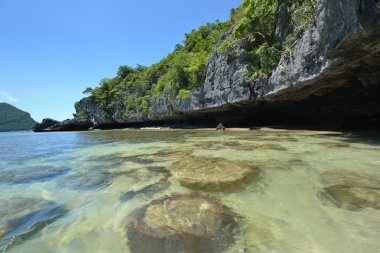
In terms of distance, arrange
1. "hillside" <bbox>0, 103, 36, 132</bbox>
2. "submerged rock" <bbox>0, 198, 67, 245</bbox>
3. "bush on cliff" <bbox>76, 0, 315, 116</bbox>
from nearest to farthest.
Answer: "submerged rock" <bbox>0, 198, 67, 245</bbox>
"bush on cliff" <bbox>76, 0, 315, 116</bbox>
"hillside" <bbox>0, 103, 36, 132</bbox>

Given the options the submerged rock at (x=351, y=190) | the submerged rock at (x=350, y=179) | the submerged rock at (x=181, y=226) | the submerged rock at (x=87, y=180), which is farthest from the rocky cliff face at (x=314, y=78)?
the submerged rock at (x=87, y=180)

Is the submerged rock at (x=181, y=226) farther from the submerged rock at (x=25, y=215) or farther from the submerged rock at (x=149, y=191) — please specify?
the submerged rock at (x=25, y=215)

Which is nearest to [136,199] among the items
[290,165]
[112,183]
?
[112,183]

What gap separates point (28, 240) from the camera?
109 inches

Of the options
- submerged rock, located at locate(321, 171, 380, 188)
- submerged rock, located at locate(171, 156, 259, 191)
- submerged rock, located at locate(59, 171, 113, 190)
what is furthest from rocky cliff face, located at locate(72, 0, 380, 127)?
submerged rock, located at locate(59, 171, 113, 190)

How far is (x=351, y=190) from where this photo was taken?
12.2ft

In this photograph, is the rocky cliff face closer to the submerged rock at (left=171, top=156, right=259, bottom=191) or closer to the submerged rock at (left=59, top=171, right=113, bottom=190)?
the submerged rock at (left=171, top=156, right=259, bottom=191)

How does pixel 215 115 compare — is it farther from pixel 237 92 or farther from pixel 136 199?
pixel 136 199

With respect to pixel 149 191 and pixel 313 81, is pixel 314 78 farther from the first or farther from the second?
pixel 149 191

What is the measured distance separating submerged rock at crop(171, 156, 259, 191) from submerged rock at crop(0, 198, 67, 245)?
208 cm

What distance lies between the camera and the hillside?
98.7m

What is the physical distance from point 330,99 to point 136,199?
12166 millimetres

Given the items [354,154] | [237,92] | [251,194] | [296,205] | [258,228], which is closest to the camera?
[258,228]

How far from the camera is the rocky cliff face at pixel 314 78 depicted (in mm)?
6805
